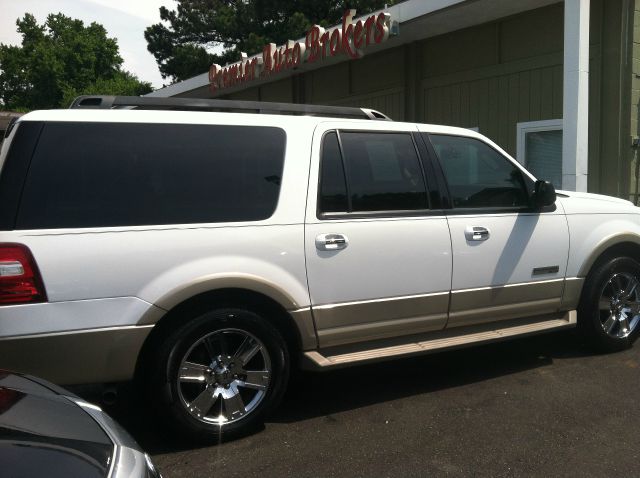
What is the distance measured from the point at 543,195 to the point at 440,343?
53.2 inches

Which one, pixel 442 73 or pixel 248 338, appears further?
pixel 442 73

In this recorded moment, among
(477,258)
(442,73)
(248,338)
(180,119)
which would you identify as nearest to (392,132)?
(477,258)

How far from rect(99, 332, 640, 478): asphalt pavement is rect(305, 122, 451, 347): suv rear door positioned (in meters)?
0.53

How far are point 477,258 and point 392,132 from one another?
3.44ft

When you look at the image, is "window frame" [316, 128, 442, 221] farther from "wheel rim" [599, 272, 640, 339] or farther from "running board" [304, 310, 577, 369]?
"wheel rim" [599, 272, 640, 339]

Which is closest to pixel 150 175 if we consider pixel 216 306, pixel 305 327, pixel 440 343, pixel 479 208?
pixel 216 306

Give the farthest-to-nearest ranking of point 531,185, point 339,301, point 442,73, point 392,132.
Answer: point 442,73 < point 531,185 < point 392,132 < point 339,301

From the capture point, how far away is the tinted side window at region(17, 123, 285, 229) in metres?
3.06

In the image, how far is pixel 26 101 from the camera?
5534 cm

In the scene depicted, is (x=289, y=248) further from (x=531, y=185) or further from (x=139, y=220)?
(x=531, y=185)

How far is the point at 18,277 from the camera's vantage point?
2.90 m

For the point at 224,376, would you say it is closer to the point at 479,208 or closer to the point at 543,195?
the point at 479,208

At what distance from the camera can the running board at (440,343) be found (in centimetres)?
373

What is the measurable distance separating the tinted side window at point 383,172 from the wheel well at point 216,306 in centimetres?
82
